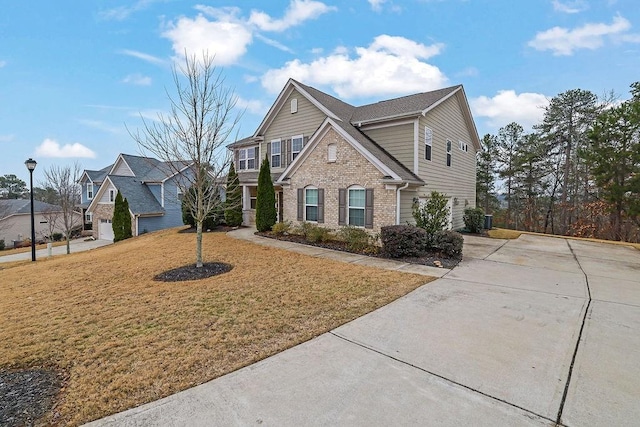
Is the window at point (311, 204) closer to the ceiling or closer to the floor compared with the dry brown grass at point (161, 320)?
closer to the ceiling

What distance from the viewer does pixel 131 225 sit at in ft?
70.0

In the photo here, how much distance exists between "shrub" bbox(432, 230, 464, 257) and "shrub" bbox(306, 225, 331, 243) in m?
4.46

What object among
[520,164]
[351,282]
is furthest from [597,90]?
[351,282]

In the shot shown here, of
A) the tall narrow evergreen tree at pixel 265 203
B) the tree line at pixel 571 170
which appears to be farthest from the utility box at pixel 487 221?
the tall narrow evergreen tree at pixel 265 203

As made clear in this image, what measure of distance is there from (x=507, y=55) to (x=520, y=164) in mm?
14410

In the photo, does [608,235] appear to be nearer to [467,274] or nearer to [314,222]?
[467,274]

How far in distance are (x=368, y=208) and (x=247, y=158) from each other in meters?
11.3

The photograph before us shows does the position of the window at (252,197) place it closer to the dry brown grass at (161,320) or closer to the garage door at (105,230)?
the dry brown grass at (161,320)

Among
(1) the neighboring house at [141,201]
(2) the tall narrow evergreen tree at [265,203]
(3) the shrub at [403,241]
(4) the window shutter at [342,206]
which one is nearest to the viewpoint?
(3) the shrub at [403,241]

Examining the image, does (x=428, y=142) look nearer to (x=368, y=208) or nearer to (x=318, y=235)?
(x=368, y=208)

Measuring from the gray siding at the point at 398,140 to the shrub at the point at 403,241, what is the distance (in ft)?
13.2

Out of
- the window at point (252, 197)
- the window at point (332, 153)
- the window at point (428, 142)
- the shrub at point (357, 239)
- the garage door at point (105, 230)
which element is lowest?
the garage door at point (105, 230)

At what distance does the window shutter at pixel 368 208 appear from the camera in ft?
38.2

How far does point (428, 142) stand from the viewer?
1343 centimetres
